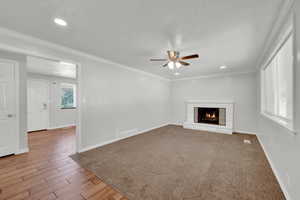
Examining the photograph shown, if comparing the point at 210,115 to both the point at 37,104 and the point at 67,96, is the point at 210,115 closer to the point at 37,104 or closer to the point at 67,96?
the point at 67,96

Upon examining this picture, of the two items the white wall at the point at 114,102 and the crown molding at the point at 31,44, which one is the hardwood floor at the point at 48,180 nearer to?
the white wall at the point at 114,102

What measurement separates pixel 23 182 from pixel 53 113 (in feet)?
14.1

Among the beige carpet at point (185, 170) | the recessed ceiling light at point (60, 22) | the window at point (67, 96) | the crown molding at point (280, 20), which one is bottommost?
the beige carpet at point (185, 170)

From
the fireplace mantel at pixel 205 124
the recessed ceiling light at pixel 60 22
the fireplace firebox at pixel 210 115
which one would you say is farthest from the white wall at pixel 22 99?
the fireplace firebox at pixel 210 115

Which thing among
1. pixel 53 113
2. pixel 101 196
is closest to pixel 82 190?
pixel 101 196

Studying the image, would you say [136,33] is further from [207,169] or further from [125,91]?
[207,169]

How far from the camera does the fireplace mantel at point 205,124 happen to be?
4738mm

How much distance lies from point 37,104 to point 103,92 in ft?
12.5

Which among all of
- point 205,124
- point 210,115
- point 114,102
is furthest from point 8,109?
point 210,115

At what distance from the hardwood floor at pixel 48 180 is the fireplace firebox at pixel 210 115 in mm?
4990

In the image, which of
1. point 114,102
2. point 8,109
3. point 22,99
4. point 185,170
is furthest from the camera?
point 114,102

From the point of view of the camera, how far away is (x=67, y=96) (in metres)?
5.98

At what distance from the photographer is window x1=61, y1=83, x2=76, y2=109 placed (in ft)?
19.0

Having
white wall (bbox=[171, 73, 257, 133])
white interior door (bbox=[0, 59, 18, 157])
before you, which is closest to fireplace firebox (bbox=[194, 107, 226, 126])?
white wall (bbox=[171, 73, 257, 133])
